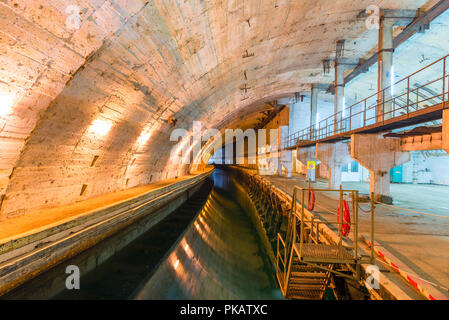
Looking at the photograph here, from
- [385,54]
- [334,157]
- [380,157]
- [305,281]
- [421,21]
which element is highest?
[421,21]

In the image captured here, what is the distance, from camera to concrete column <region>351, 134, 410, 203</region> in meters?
8.05

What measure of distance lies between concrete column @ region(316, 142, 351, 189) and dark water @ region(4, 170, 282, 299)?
5.62 m

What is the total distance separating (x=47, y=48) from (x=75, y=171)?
139 inches

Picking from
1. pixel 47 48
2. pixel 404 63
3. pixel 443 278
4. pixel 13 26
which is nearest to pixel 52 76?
pixel 47 48

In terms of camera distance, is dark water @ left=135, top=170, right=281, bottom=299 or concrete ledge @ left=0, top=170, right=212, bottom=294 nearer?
concrete ledge @ left=0, top=170, right=212, bottom=294

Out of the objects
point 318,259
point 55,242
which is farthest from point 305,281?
point 55,242

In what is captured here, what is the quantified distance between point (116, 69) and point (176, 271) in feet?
16.6

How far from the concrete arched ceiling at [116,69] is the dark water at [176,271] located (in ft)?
6.45

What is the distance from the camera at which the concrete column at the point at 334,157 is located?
38.8ft

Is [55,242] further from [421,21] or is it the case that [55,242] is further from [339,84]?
[339,84]

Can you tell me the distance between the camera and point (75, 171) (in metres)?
5.87

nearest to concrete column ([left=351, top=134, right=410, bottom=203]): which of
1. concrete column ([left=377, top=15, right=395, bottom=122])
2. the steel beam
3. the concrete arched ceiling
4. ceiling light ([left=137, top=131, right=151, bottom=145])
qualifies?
concrete column ([left=377, top=15, right=395, bottom=122])

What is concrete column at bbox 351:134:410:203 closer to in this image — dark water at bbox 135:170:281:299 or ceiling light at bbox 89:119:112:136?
dark water at bbox 135:170:281:299

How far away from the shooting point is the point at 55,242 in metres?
4.20
